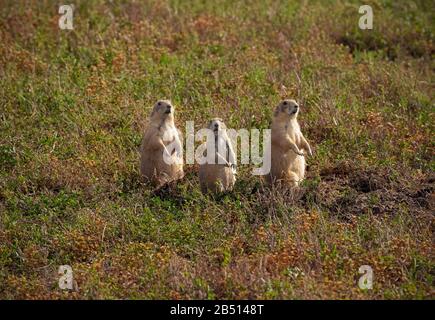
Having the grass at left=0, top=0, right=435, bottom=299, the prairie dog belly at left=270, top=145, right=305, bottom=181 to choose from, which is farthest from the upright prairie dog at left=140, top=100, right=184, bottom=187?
→ the prairie dog belly at left=270, top=145, right=305, bottom=181

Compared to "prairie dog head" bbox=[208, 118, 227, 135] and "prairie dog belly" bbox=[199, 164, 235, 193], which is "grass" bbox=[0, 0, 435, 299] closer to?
"prairie dog belly" bbox=[199, 164, 235, 193]

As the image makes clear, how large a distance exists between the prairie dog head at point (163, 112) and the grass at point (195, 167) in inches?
26.0

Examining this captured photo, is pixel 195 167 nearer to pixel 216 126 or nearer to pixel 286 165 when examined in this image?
pixel 216 126

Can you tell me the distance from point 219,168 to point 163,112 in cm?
134

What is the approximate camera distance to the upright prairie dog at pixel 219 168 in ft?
35.9

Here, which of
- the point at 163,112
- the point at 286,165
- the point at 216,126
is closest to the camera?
the point at 286,165

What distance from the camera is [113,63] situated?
14586 mm

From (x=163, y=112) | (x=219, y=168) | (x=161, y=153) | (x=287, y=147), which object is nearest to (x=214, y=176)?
(x=219, y=168)

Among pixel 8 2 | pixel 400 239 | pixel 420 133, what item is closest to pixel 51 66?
pixel 8 2

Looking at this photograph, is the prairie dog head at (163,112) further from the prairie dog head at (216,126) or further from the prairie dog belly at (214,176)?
the prairie dog belly at (214,176)

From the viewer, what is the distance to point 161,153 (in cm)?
1143

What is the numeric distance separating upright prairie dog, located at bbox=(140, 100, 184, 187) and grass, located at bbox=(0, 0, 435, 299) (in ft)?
0.96

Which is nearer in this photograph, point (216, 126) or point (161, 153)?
point (216, 126)

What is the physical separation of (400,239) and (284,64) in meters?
6.20
